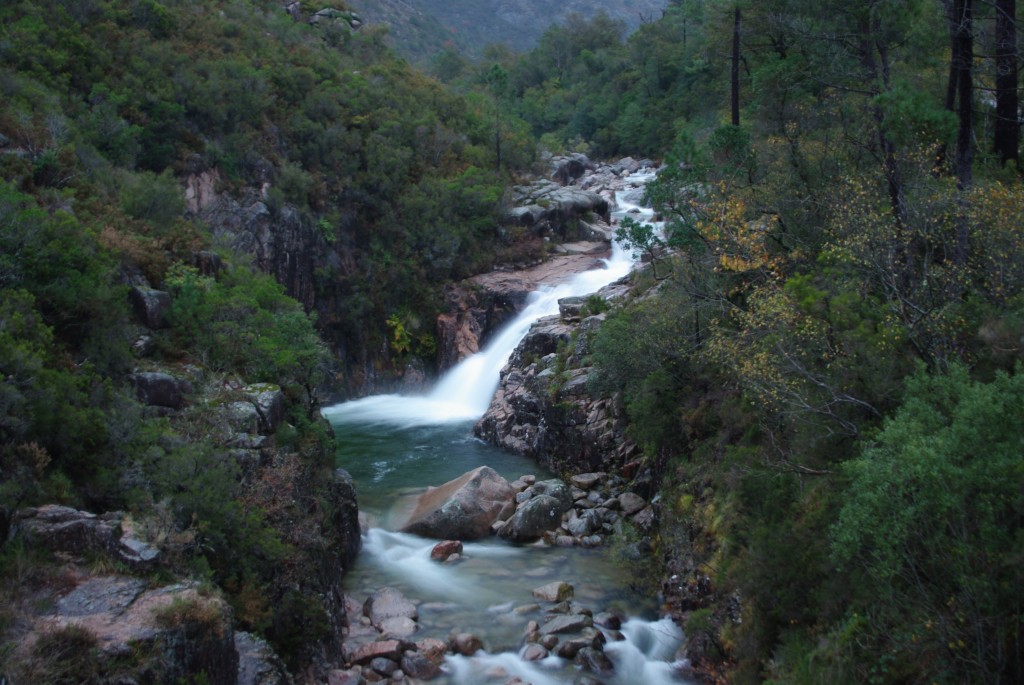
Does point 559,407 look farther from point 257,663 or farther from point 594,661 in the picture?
point 257,663

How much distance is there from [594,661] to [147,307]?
976 cm

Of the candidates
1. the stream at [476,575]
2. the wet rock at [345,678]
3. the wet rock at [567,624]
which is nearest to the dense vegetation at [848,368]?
the stream at [476,575]

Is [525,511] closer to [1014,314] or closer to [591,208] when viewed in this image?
[1014,314]

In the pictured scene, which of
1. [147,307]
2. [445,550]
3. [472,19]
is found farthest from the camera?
[472,19]

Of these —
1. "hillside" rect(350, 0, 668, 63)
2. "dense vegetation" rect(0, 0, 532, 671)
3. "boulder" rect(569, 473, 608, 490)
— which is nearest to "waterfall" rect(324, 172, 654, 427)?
"dense vegetation" rect(0, 0, 532, 671)

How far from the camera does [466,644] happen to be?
Result: 1177 centimetres

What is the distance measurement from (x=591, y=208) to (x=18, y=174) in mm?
27704

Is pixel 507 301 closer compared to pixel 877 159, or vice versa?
pixel 877 159

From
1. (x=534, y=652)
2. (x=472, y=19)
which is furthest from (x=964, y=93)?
(x=472, y=19)

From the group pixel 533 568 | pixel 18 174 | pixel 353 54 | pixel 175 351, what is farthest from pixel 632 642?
pixel 353 54

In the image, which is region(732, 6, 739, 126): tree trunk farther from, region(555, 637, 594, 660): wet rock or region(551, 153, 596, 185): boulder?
region(551, 153, 596, 185): boulder

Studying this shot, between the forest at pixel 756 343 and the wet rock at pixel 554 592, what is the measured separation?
5.86ft

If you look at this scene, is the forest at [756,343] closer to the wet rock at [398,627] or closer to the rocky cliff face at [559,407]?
the rocky cliff face at [559,407]

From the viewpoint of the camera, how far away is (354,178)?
34.2 meters
